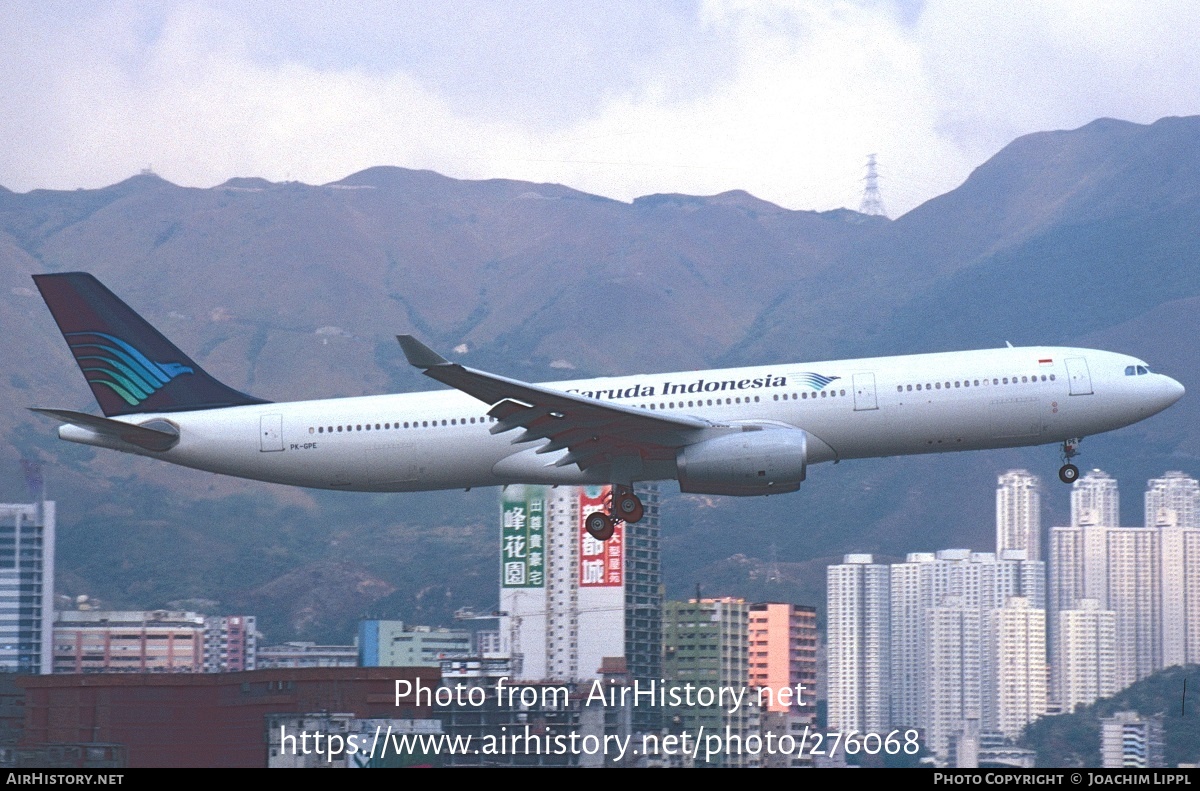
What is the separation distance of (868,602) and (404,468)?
85670 millimetres

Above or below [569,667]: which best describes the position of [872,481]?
above

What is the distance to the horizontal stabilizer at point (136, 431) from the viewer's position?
30.7 metres

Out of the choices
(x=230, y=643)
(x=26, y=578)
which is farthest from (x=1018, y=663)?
(x=26, y=578)

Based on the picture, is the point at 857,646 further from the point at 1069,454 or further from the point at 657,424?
the point at 657,424

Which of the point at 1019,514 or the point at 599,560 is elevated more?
the point at 1019,514

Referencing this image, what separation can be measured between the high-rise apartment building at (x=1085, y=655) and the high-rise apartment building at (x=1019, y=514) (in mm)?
10922

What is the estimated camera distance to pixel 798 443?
29.3 meters

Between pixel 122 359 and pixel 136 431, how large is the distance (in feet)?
9.81

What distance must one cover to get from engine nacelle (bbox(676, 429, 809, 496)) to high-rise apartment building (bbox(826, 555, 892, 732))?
67.2 meters

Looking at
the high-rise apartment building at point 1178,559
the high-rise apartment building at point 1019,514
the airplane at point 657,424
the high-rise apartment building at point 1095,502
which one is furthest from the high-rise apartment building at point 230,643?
the high-rise apartment building at point 1095,502

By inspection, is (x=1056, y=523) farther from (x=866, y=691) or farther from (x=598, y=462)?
(x=598, y=462)

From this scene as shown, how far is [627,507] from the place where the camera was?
3119 cm
